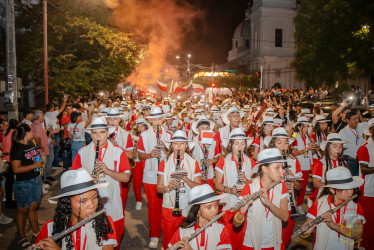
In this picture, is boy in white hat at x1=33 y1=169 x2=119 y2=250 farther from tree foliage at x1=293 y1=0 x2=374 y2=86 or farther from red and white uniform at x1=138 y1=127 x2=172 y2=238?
tree foliage at x1=293 y1=0 x2=374 y2=86

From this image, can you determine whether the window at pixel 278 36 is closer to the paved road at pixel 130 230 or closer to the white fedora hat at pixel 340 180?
the paved road at pixel 130 230

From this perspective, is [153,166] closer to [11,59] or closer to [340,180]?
[340,180]

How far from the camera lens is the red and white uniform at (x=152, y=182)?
6320 mm

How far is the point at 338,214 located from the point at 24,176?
512 cm

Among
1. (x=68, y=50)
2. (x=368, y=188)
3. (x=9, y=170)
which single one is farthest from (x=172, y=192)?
(x=68, y=50)

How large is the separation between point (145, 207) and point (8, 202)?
3372 mm

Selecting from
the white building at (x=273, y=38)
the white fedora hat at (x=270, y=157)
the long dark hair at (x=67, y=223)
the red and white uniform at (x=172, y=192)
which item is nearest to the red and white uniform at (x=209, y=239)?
the long dark hair at (x=67, y=223)

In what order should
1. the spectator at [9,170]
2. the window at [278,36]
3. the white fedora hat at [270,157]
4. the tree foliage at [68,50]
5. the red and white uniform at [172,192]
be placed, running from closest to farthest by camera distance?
the white fedora hat at [270,157] → the red and white uniform at [172,192] → the spectator at [9,170] → the tree foliage at [68,50] → the window at [278,36]

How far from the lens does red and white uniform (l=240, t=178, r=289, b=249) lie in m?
4.07

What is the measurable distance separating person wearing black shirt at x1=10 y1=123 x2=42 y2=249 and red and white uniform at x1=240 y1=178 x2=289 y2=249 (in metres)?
4.01

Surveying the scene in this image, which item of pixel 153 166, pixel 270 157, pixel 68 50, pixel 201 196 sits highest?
pixel 68 50

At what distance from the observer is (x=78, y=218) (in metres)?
3.22

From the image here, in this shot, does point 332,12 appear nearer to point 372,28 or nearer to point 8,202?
point 372,28

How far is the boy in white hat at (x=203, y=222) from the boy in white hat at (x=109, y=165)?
69.0 inches
